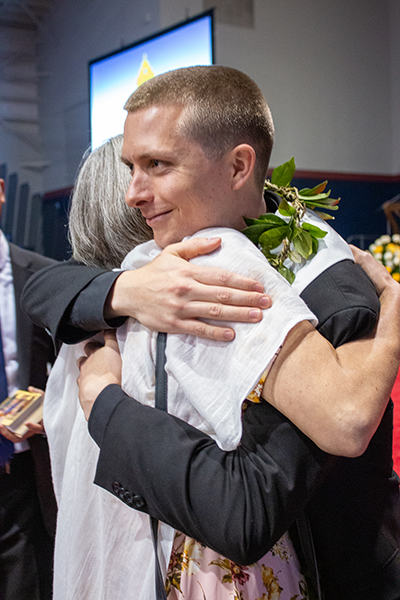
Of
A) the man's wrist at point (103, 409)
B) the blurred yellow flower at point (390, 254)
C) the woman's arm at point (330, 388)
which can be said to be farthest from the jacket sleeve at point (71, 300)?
the blurred yellow flower at point (390, 254)

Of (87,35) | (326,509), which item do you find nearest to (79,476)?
(326,509)

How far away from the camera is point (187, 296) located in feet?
2.65

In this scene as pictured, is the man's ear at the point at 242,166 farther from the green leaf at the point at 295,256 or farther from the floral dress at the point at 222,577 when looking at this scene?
the floral dress at the point at 222,577

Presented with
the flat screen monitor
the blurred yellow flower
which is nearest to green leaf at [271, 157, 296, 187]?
the blurred yellow flower

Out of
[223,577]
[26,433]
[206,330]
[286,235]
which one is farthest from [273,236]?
[26,433]

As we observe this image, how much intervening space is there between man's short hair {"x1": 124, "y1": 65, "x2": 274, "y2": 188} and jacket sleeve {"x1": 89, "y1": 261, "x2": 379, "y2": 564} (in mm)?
302

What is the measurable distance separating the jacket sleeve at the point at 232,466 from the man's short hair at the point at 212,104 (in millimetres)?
302

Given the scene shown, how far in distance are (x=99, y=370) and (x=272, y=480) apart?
0.40 metres

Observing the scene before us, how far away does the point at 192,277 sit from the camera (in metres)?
0.82

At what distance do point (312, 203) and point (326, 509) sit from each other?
0.61 m

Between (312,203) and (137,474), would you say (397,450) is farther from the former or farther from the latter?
(137,474)

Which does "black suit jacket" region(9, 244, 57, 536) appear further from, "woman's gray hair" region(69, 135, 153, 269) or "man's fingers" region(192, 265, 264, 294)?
"man's fingers" region(192, 265, 264, 294)

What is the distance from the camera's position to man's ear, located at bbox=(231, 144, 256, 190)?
2.97 feet

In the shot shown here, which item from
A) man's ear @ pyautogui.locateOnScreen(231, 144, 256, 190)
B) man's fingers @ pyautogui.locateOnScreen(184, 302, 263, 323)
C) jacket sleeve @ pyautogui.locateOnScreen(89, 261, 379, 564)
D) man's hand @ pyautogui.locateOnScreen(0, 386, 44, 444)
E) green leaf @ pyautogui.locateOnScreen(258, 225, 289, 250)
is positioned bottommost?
man's hand @ pyautogui.locateOnScreen(0, 386, 44, 444)
